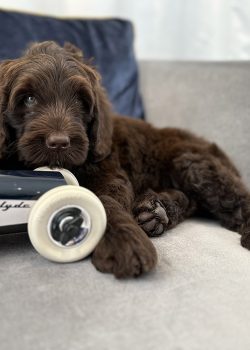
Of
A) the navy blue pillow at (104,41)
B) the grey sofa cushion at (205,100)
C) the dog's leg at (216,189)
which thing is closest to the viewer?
the dog's leg at (216,189)

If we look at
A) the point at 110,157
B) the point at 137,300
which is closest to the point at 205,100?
the point at 110,157

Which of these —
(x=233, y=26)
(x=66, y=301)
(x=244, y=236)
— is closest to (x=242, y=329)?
(x=66, y=301)

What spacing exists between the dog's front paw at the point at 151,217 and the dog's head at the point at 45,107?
1.26 ft

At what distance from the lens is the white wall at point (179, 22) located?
3729 millimetres

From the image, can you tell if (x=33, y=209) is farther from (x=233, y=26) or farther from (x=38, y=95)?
(x=233, y=26)

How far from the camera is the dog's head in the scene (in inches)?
73.2

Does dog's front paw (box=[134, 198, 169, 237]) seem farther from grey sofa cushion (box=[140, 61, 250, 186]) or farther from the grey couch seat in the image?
grey sofa cushion (box=[140, 61, 250, 186])

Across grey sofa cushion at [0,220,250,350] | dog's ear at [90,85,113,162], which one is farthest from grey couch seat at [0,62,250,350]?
dog's ear at [90,85,113,162]

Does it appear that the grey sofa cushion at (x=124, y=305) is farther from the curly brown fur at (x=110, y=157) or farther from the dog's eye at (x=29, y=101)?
the dog's eye at (x=29, y=101)

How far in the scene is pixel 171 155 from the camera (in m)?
2.61

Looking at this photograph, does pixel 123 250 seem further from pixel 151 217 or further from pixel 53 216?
pixel 151 217

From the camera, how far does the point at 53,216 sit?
154cm

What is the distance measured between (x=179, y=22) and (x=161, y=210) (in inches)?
98.0

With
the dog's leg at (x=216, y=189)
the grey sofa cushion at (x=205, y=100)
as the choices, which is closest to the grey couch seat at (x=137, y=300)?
the dog's leg at (x=216, y=189)
